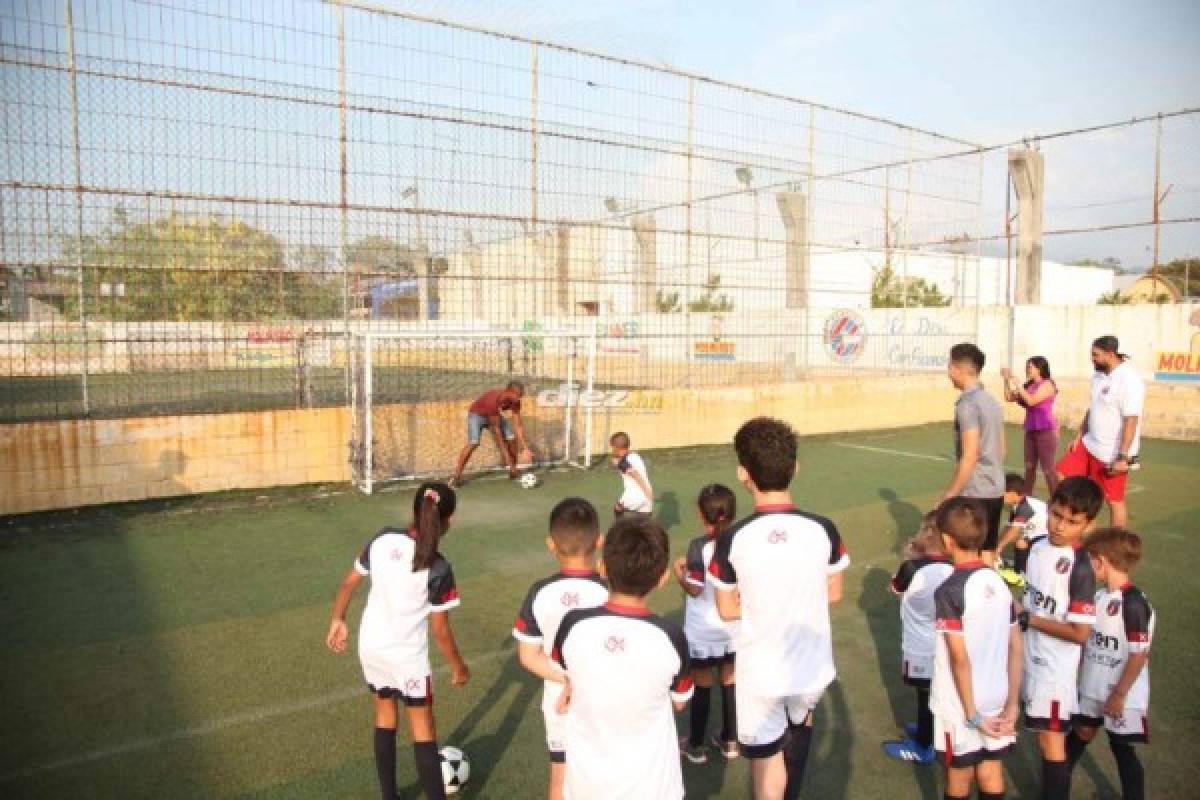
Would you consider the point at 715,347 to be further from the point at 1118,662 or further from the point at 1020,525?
the point at 1118,662

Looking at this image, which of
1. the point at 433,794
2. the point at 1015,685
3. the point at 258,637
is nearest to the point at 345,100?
the point at 258,637

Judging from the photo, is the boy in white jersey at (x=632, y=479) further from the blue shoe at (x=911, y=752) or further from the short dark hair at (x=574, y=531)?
the short dark hair at (x=574, y=531)

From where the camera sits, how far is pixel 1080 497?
339 cm

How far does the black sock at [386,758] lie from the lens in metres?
3.32

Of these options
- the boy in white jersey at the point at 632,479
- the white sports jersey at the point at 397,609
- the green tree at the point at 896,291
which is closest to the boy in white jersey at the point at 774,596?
the white sports jersey at the point at 397,609

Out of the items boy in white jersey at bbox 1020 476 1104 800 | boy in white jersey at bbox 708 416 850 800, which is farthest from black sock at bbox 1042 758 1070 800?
boy in white jersey at bbox 708 416 850 800

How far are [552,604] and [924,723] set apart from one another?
233 centimetres

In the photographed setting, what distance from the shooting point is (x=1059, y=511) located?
11.3ft

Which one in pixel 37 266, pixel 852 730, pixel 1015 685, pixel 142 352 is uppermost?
pixel 37 266

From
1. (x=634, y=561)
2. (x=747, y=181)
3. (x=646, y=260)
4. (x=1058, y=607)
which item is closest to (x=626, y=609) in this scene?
(x=634, y=561)

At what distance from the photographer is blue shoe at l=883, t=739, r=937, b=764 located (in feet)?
12.8

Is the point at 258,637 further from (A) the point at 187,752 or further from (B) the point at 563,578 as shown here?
(B) the point at 563,578

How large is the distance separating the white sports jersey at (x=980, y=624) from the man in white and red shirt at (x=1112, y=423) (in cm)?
458

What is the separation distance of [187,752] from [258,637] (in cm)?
149
